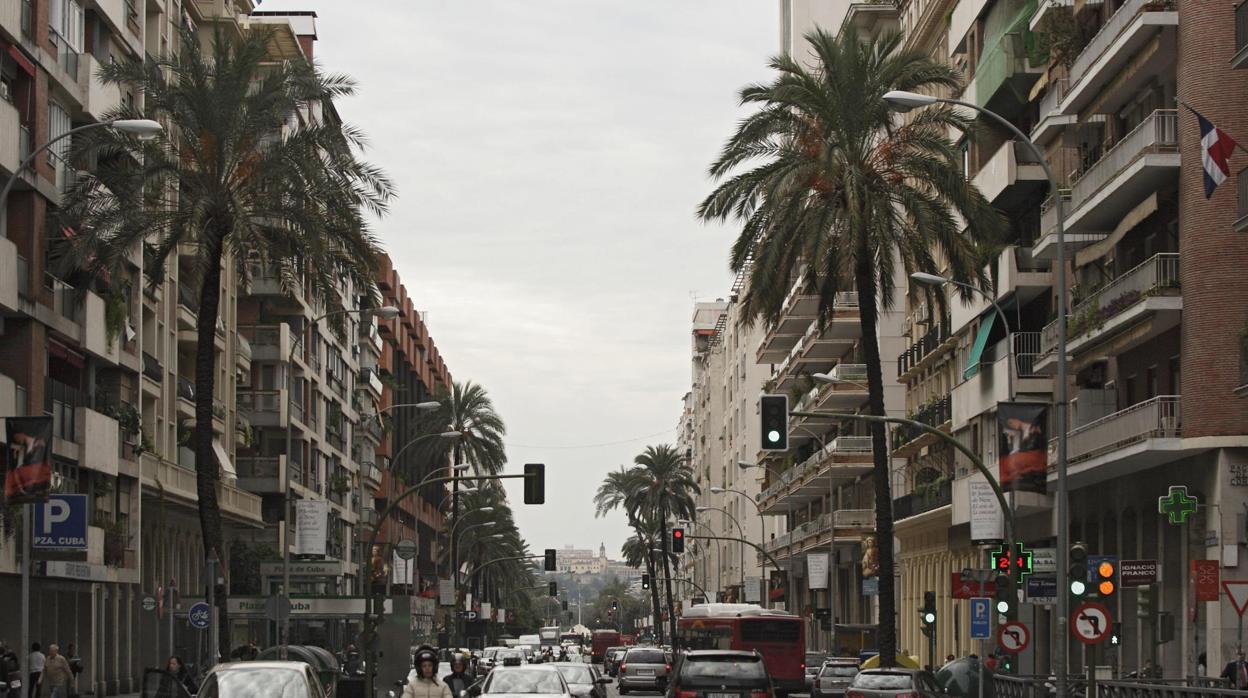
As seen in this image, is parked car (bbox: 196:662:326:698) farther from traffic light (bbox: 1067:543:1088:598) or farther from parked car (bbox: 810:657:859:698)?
parked car (bbox: 810:657:859:698)

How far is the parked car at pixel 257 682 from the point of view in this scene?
20.5 metres

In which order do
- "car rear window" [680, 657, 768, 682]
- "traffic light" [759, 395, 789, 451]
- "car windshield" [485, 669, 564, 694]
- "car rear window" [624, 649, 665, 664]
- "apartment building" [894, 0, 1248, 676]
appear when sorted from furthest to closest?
1. "car rear window" [624, 649, 665, 664]
2. "apartment building" [894, 0, 1248, 676]
3. "traffic light" [759, 395, 789, 451]
4. "car rear window" [680, 657, 768, 682]
5. "car windshield" [485, 669, 564, 694]

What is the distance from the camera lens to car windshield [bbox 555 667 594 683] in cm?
3216

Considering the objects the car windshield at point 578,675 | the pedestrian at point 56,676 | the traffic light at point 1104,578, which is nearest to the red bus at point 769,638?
the car windshield at point 578,675

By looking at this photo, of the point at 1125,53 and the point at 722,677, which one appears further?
the point at 1125,53

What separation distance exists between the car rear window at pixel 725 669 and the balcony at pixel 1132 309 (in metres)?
14.6

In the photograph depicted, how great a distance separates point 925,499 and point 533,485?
72.0 ft

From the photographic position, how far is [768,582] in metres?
114

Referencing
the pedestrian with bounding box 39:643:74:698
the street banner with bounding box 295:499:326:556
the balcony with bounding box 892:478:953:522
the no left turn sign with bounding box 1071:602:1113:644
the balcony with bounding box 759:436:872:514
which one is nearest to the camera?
the no left turn sign with bounding box 1071:602:1113:644

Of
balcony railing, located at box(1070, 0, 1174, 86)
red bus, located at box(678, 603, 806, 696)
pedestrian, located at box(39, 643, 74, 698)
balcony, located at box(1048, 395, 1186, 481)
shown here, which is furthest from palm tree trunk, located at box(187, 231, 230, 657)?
balcony railing, located at box(1070, 0, 1174, 86)

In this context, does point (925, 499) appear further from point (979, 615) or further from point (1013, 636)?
point (1013, 636)

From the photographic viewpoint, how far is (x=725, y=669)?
95.5 feet

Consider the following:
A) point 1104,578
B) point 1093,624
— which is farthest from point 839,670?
point 1093,624

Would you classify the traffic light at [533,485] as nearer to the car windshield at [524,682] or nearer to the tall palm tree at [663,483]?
the car windshield at [524,682]
